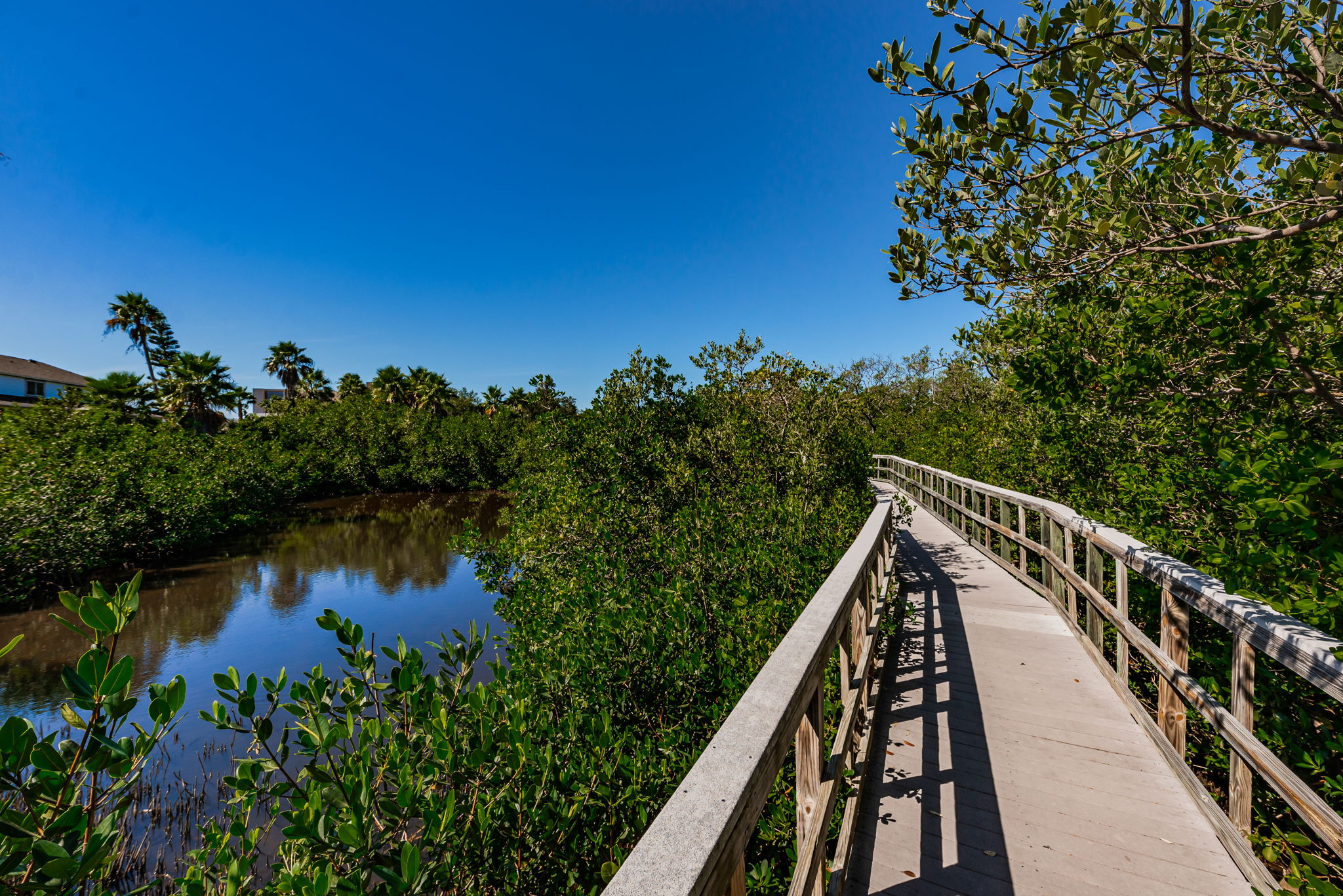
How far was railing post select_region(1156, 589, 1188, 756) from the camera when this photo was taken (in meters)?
2.95

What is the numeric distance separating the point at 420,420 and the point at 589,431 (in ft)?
117

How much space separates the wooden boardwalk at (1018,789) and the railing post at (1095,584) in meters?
0.23

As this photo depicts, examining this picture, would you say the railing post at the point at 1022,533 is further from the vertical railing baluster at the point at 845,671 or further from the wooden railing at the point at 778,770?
the vertical railing baluster at the point at 845,671

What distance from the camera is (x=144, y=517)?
58.3 ft

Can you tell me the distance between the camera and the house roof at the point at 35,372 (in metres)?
39.1

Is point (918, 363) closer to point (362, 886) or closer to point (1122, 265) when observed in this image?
point (1122, 265)

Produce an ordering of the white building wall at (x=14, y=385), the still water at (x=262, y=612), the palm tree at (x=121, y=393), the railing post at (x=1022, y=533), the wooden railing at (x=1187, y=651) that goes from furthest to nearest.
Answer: the white building wall at (x=14, y=385) < the palm tree at (x=121, y=393) < the still water at (x=262, y=612) < the railing post at (x=1022, y=533) < the wooden railing at (x=1187, y=651)

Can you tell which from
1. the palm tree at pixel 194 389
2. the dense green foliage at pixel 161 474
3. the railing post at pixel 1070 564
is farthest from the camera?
the palm tree at pixel 194 389

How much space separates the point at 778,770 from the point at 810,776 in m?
0.62

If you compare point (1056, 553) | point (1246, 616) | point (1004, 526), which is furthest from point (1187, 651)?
point (1004, 526)

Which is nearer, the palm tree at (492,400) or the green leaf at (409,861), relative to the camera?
the green leaf at (409,861)

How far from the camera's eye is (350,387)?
48938mm

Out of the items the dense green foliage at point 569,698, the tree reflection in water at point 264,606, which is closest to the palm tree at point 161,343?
the tree reflection in water at point 264,606

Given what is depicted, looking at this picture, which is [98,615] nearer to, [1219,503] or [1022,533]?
[1219,503]
